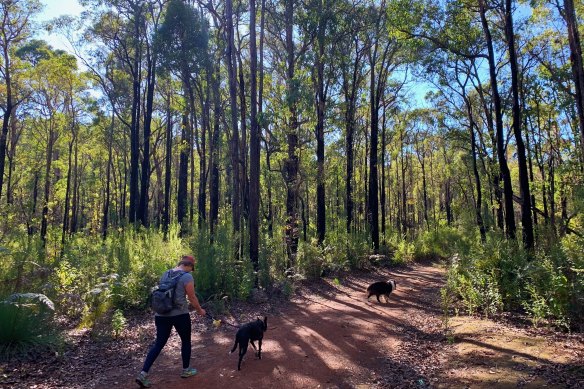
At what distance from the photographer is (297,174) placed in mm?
17062

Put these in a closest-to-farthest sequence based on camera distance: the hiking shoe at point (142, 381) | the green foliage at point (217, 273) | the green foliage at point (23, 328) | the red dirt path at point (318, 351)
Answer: the hiking shoe at point (142, 381) → the red dirt path at point (318, 351) → the green foliage at point (23, 328) → the green foliage at point (217, 273)

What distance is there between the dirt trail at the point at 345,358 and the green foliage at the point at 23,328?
394mm

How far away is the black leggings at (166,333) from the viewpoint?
4.88 m

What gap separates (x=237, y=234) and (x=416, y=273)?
9106mm

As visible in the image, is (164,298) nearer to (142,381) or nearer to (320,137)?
(142,381)

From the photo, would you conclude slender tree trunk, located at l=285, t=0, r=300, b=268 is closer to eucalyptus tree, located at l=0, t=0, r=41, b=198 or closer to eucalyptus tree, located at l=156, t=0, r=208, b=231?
eucalyptus tree, located at l=156, t=0, r=208, b=231

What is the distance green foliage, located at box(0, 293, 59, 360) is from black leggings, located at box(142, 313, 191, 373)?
5.44ft

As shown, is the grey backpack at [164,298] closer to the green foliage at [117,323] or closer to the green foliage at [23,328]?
the green foliage at [23,328]

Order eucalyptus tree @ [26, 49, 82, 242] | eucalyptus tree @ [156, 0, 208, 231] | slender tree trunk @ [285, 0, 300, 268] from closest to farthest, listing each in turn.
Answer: slender tree trunk @ [285, 0, 300, 268], eucalyptus tree @ [156, 0, 208, 231], eucalyptus tree @ [26, 49, 82, 242]

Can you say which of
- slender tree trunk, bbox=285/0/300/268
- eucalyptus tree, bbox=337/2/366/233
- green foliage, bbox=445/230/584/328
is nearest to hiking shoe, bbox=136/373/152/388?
green foliage, bbox=445/230/584/328

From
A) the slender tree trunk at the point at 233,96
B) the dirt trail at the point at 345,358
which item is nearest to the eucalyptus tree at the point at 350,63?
the slender tree trunk at the point at 233,96

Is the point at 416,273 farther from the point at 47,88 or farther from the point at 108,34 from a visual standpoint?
the point at 47,88

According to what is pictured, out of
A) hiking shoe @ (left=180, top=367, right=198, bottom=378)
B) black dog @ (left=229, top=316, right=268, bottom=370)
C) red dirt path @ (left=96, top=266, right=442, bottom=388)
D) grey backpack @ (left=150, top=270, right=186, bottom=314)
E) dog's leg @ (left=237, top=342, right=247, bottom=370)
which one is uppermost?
grey backpack @ (left=150, top=270, right=186, bottom=314)

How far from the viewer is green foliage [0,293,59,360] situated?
543 cm
